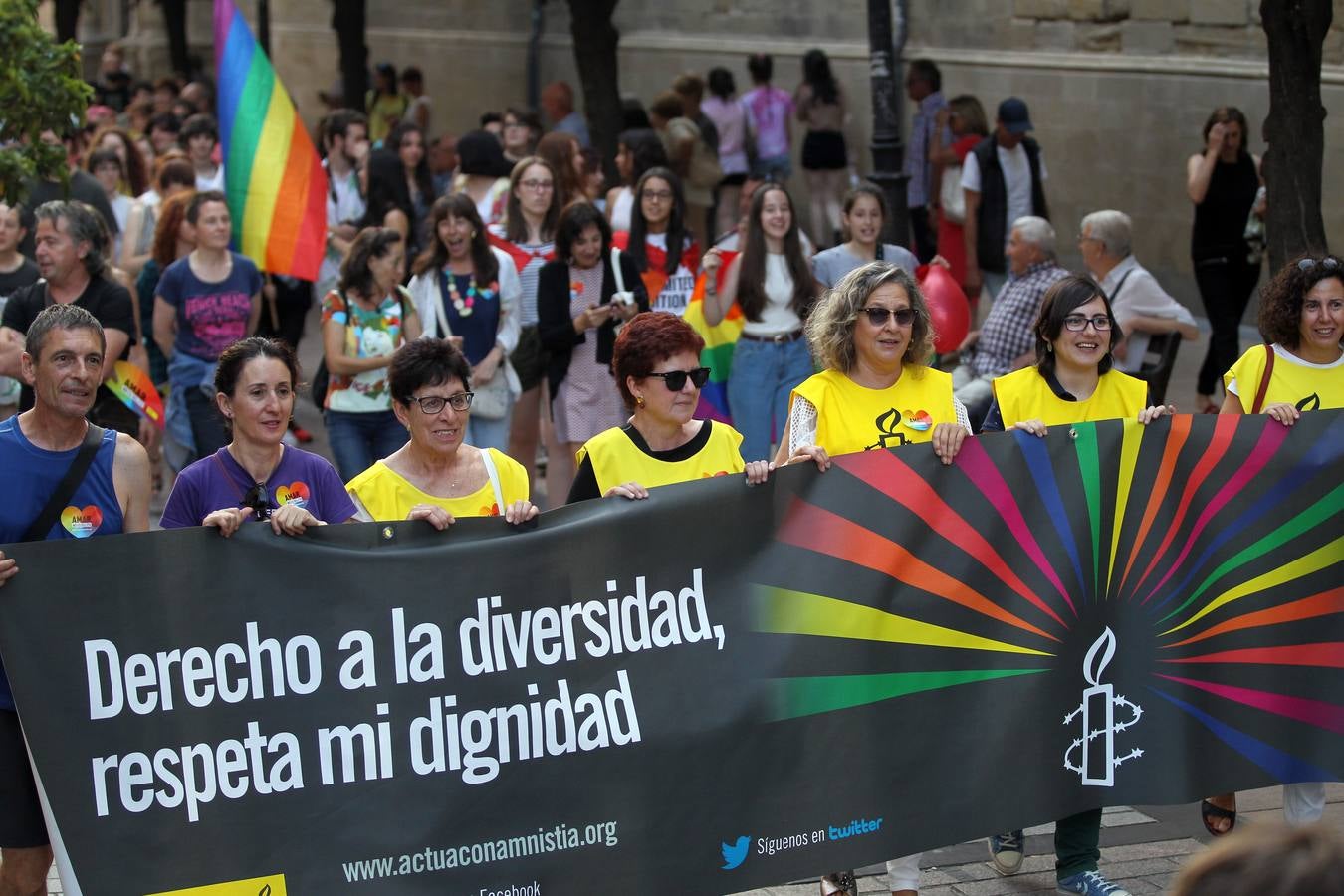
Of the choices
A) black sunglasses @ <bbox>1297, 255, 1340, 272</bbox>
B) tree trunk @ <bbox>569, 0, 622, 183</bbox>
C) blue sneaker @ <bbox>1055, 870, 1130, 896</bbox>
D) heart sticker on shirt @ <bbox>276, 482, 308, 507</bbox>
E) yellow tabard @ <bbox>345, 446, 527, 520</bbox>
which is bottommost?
blue sneaker @ <bbox>1055, 870, 1130, 896</bbox>

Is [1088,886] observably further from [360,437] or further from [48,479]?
[360,437]

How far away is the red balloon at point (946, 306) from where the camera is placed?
31.0ft

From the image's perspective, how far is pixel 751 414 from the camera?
366 inches

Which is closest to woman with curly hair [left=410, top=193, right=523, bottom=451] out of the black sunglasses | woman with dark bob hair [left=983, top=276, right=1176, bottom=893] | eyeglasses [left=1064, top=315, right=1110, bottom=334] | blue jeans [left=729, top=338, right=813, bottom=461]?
blue jeans [left=729, top=338, right=813, bottom=461]

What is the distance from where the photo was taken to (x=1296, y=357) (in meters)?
6.10

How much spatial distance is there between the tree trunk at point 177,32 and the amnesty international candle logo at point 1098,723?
27.8 metres

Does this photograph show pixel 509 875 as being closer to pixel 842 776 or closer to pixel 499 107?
pixel 842 776

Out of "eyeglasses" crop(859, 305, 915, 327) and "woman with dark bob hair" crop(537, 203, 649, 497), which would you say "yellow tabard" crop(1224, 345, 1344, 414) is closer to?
"eyeglasses" crop(859, 305, 915, 327)

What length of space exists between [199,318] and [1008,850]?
530 centimetres

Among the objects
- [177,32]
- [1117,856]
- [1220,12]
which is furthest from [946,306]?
[177,32]

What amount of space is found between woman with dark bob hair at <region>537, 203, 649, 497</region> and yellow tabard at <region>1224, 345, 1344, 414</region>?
392 cm

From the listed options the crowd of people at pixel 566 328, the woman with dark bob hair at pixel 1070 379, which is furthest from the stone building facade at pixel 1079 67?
the woman with dark bob hair at pixel 1070 379

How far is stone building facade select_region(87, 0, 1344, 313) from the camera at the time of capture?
15.5 m

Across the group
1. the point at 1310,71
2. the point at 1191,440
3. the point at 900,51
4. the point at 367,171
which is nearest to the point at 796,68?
the point at 900,51
